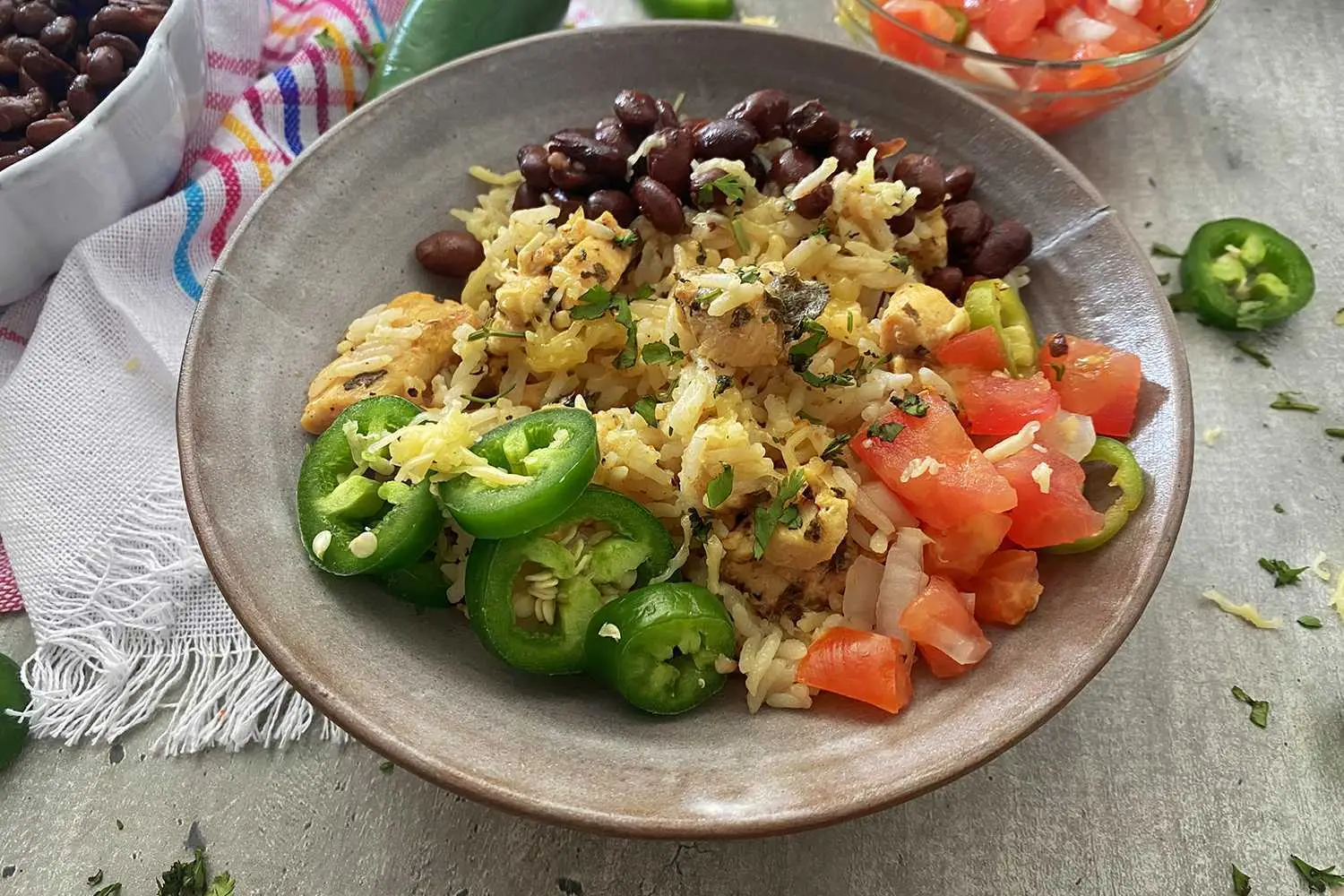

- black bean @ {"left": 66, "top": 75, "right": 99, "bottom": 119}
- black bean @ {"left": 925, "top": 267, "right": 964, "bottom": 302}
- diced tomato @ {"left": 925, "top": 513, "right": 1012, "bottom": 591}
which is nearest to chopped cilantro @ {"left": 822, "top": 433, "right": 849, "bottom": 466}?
diced tomato @ {"left": 925, "top": 513, "right": 1012, "bottom": 591}

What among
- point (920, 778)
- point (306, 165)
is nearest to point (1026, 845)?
point (920, 778)

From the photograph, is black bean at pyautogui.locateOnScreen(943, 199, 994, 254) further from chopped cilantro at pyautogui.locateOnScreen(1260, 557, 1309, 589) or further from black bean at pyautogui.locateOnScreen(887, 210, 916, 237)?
chopped cilantro at pyautogui.locateOnScreen(1260, 557, 1309, 589)

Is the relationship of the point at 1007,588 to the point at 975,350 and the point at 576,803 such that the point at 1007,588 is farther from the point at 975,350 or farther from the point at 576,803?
the point at 576,803

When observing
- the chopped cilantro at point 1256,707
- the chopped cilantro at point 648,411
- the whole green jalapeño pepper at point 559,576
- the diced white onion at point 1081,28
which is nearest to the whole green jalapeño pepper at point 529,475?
the whole green jalapeño pepper at point 559,576

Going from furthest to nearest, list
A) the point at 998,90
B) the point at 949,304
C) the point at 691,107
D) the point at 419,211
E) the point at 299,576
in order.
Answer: the point at 998,90 → the point at 691,107 → the point at 419,211 → the point at 949,304 → the point at 299,576

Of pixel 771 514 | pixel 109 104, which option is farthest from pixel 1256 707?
pixel 109 104

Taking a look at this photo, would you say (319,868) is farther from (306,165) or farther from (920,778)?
(306,165)
